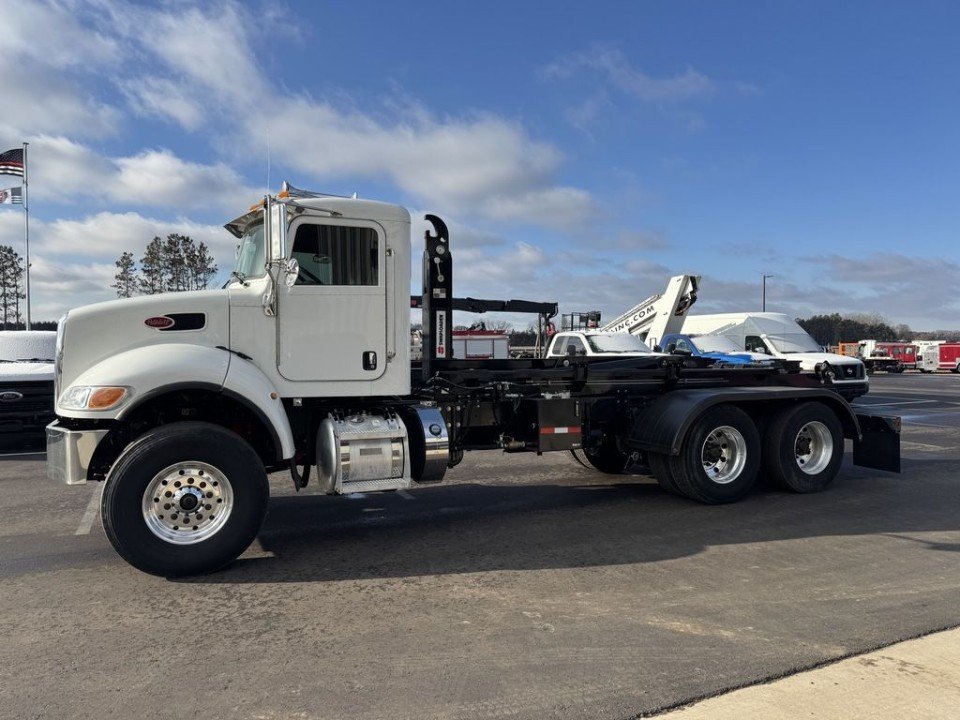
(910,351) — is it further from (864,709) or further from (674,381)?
(864,709)

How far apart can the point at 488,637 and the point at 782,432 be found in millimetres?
5034

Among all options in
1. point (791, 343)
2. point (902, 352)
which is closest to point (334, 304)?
point (791, 343)

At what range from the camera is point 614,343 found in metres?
18.0

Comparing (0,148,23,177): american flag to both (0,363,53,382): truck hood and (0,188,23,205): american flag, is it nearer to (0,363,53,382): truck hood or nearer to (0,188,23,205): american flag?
(0,188,23,205): american flag

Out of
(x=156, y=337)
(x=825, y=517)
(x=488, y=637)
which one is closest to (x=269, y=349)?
(x=156, y=337)

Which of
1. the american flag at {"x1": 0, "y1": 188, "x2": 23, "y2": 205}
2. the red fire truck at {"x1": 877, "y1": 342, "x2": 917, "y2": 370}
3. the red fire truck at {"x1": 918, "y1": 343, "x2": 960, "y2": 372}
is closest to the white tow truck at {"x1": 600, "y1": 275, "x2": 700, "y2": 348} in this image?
the american flag at {"x1": 0, "y1": 188, "x2": 23, "y2": 205}

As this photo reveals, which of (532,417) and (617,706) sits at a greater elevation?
(532,417)

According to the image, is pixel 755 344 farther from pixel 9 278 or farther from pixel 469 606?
pixel 9 278

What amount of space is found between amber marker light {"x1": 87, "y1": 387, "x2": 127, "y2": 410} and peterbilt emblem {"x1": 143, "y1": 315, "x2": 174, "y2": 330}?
25.1 inches

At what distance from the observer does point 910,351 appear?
1951 inches

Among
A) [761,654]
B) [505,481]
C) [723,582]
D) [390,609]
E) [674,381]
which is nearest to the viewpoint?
[761,654]

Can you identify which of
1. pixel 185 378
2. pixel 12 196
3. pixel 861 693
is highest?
pixel 12 196

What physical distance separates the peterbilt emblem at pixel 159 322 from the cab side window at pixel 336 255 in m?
1.03

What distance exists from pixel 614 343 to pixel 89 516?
1341 cm
